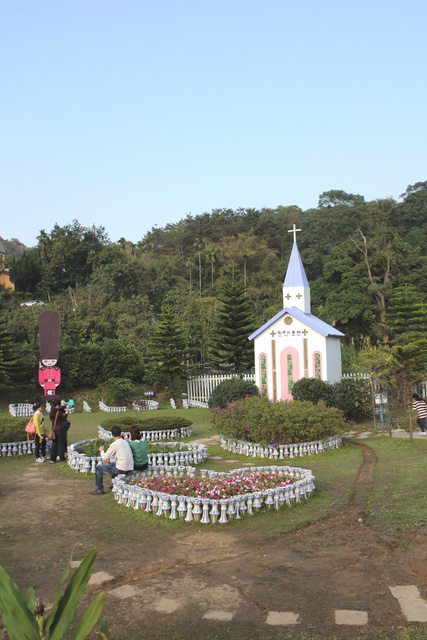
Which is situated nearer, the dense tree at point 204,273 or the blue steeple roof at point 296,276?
the blue steeple roof at point 296,276

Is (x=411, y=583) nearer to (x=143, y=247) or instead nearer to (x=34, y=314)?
(x=34, y=314)

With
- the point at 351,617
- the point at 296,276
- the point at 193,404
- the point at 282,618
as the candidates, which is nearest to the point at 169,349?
the point at 193,404

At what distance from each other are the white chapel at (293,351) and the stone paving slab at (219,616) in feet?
40.1

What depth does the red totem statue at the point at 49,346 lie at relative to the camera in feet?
57.1

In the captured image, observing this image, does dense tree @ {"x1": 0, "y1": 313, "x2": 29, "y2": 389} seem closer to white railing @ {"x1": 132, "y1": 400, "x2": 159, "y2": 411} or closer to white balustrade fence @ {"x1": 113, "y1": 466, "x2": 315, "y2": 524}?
white railing @ {"x1": 132, "y1": 400, "x2": 159, "y2": 411}

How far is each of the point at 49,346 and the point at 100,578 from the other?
13.9 m

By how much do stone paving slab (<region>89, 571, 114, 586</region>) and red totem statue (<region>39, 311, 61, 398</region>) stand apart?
1345cm

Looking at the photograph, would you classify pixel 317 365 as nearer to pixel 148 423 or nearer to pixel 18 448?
pixel 148 423

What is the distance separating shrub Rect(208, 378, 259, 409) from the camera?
1623 centimetres

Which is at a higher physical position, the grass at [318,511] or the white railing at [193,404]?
the white railing at [193,404]

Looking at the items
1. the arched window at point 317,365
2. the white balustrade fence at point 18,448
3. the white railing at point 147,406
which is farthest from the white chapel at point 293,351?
the white balustrade fence at point 18,448

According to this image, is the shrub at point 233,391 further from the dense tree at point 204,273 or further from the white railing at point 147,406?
the dense tree at point 204,273

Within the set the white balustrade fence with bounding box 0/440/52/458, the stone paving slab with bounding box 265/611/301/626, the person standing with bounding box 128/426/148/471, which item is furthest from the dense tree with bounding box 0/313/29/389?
the stone paving slab with bounding box 265/611/301/626

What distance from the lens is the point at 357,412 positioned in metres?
15.0
